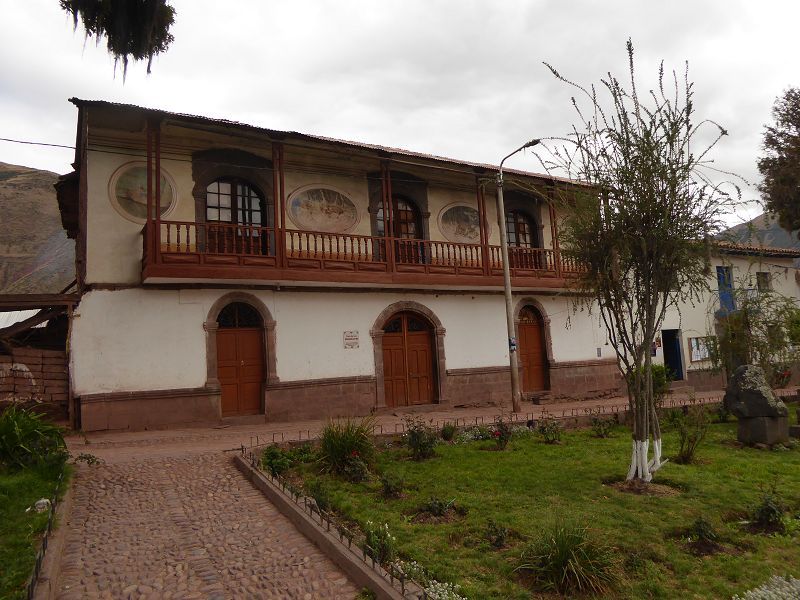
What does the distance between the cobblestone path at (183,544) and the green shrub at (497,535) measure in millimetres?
1345

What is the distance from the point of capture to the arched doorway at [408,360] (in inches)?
594

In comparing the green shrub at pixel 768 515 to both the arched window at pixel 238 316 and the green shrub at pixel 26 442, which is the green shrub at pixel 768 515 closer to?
the green shrub at pixel 26 442

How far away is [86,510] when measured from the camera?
6.17m

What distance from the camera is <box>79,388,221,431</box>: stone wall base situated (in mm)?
11359

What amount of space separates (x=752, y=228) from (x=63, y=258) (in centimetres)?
7178

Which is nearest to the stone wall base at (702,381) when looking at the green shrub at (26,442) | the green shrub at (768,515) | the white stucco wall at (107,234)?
the green shrub at (768,515)

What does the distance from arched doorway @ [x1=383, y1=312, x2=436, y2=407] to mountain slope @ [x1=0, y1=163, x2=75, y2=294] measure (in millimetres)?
50869

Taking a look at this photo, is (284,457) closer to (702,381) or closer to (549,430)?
(549,430)

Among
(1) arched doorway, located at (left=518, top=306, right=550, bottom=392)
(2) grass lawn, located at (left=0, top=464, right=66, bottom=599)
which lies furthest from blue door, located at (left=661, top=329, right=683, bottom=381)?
(2) grass lawn, located at (left=0, top=464, right=66, bottom=599)

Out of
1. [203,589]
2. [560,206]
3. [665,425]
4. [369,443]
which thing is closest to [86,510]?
[203,589]

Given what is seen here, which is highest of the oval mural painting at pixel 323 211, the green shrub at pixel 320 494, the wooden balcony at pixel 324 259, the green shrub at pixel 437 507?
the oval mural painting at pixel 323 211

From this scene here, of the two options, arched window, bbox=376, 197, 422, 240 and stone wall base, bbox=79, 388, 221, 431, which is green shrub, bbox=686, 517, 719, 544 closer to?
stone wall base, bbox=79, 388, 221, 431

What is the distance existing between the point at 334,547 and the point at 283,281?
8.80 m

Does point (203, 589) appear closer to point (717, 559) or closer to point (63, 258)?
point (717, 559)
